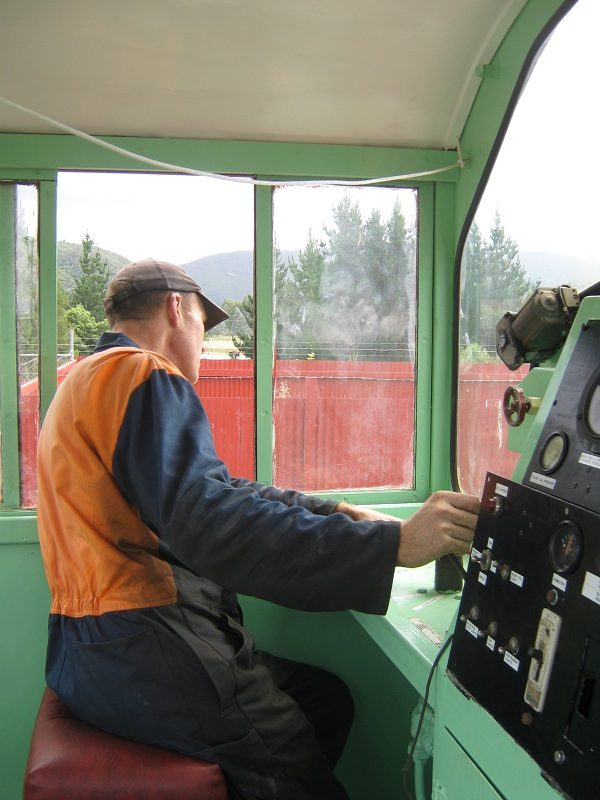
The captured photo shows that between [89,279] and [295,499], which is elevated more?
[89,279]

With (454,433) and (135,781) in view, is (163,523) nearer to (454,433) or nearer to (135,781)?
(135,781)

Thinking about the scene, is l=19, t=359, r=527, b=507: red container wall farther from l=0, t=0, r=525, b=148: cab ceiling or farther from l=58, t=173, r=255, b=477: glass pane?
l=0, t=0, r=525, b=148: cab ceiling

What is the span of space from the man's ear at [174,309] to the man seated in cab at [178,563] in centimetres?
17

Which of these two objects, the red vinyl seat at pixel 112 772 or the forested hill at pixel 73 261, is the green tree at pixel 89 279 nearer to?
the forested hill at pixel 73 261

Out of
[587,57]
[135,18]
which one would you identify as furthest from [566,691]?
[135,18]

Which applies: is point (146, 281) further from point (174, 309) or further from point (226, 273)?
point (226, 273)

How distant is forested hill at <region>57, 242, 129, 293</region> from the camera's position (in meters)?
1.98

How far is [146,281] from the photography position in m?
1.63

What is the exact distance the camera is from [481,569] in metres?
0.89

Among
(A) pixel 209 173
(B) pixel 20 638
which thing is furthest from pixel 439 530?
(B) pixel 20 638

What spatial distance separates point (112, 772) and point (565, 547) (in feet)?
3.04

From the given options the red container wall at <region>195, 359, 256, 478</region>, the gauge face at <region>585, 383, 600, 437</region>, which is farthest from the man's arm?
the gauge face at <region>585, 383, 600, 437</region>

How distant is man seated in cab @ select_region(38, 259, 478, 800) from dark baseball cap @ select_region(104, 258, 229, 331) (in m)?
0.15

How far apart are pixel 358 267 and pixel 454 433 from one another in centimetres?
60
